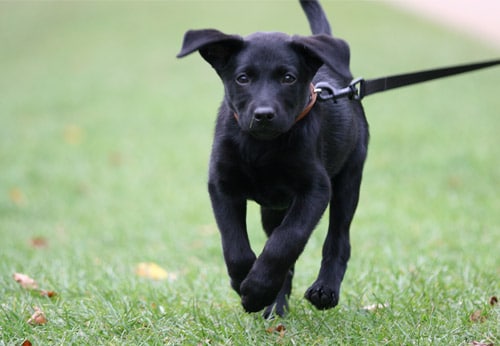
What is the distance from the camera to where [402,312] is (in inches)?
138

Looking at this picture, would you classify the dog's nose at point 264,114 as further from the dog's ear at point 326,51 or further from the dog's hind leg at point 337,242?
the dog's hind leg at point 337,242

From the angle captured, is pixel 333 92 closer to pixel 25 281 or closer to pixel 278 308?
pixel 278 308

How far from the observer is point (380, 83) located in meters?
3.73

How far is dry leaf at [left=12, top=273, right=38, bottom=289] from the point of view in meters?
4.07

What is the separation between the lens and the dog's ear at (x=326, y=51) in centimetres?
287

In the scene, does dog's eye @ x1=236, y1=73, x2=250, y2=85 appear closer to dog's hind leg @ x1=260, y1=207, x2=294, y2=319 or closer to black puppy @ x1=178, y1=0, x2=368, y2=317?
black puppy @ x1=178, y1=0, x2=368, y2=317

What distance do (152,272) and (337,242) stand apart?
197 centimetres

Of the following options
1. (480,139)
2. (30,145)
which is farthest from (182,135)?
(480,139)

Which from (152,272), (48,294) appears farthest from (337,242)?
(152,272)

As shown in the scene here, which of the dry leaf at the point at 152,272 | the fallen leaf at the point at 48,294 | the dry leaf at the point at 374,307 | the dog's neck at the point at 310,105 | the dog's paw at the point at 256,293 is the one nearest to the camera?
the dog's paw at the point at 256,293

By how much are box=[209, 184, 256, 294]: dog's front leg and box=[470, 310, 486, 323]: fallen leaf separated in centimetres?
113

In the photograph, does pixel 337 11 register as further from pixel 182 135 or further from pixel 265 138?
pixel 265 138

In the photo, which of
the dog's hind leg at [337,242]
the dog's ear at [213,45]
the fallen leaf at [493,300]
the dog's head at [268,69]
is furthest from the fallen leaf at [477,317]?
the dog's ear at [213,45]

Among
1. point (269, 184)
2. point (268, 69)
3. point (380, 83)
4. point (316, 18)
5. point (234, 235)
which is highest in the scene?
point (268, 69)
